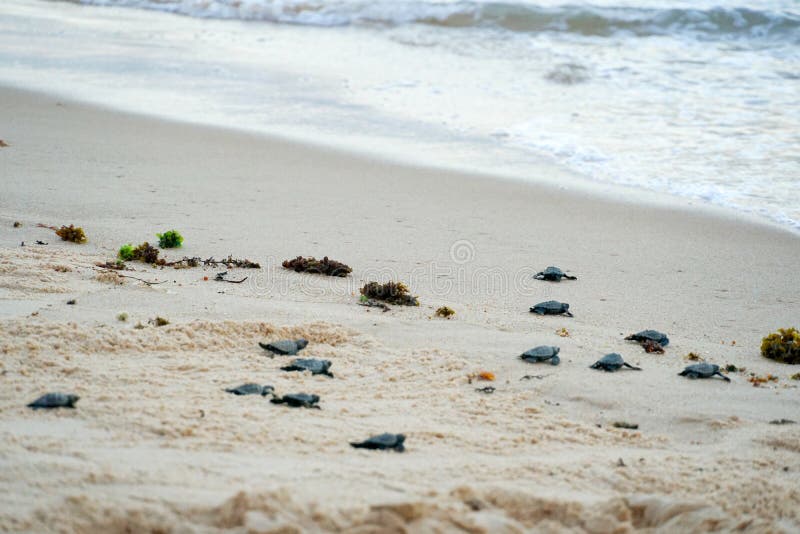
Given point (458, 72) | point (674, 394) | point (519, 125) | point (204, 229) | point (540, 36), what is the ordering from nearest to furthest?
point (674, 394), point (204, 229), point (519, 125), point (458, 72), point (540, 36)

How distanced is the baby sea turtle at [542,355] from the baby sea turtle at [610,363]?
18cm

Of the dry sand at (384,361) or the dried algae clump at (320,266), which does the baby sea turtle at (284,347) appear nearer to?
the dry sand at (384,361)

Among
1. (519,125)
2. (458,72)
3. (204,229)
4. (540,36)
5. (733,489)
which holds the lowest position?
(733,489)

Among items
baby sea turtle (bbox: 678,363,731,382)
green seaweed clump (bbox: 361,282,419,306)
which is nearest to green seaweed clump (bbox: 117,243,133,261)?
green seaweed clump (bbox: 361,282,419,306)

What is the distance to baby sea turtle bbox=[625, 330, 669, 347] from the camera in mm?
4215

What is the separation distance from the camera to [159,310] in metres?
4.10

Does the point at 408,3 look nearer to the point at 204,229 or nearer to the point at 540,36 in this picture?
the point at 540,36

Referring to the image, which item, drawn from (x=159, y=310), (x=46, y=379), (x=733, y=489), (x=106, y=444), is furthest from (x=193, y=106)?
(x=733, y=489)

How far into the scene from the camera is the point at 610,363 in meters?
3.79

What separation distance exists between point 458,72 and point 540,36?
12.9 feet

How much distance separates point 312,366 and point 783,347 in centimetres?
251

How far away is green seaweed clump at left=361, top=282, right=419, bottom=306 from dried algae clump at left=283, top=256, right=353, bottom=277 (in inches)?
14.6

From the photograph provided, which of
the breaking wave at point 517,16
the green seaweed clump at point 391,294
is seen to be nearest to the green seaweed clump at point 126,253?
the green seaweed clump at point 391,294

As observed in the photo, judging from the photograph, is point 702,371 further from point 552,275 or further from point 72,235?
point 72,235
